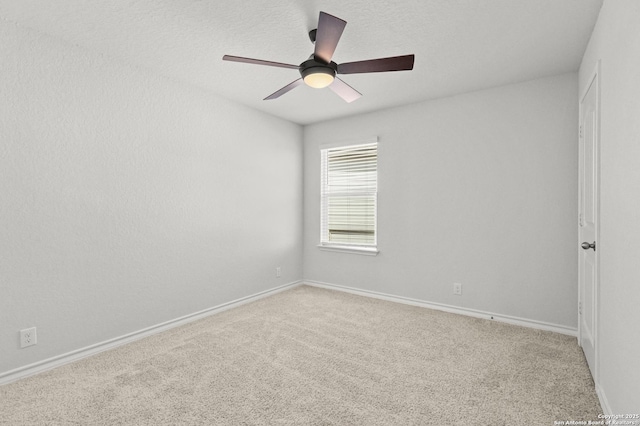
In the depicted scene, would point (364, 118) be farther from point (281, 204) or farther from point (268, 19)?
point (268, 19)

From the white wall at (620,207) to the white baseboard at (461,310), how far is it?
116 cm

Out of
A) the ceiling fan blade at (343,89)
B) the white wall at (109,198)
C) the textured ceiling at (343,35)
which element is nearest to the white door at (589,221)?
the textured ceiling at (343,35)

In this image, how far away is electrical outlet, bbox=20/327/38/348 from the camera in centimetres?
217

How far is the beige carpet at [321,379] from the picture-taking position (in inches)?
69.5

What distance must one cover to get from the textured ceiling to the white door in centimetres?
54

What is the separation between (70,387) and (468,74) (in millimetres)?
4074

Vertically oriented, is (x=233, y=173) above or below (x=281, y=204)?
above

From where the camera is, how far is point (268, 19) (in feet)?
6.96

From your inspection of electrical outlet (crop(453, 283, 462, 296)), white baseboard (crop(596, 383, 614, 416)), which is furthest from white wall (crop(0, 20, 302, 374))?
white baseboard (crop(596, 383, 614, 416))

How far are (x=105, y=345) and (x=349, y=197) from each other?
319cm

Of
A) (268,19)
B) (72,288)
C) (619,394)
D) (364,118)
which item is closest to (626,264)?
(619,394)

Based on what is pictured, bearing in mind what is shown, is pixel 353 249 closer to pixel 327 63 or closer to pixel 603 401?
pixel 327 63

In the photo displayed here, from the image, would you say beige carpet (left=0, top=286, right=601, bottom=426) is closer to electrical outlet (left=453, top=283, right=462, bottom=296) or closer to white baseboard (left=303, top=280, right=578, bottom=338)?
white baseboard (left=303, top=280, right=578, bottom=338)

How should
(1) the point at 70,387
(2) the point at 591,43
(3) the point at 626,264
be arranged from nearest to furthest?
1. (3) the point at 626,264
2. (1) the point at 70,387
3. (2) the point at 591,43
